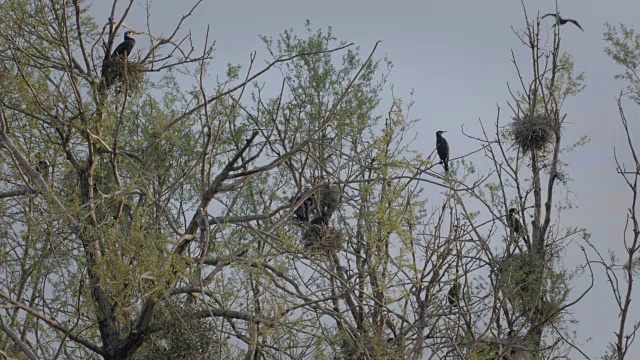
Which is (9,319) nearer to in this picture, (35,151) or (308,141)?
(35,151)

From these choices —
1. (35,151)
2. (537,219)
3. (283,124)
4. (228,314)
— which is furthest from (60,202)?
(537,219)

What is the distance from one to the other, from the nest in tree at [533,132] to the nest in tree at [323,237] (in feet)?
16.1

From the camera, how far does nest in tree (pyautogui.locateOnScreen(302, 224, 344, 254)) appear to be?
9.54 meters

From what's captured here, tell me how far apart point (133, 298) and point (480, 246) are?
287cm

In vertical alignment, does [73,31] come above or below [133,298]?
above

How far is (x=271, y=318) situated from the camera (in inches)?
301

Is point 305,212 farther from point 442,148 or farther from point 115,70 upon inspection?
point 442,148

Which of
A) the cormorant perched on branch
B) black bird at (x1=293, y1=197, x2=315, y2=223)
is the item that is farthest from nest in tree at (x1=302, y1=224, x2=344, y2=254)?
the cormorant perched on branch

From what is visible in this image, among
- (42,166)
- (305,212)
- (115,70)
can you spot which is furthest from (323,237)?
(42,166)

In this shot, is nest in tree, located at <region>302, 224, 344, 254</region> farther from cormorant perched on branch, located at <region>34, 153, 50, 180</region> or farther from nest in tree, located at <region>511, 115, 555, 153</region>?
nest in tree, located at <region>511, 115, 555, 153</region>

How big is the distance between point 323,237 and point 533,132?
6.20 metres

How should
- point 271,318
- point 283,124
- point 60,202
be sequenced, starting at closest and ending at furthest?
1. point 271,318
2. point 60,202
3. point 283,124

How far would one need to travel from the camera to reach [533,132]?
1477cm

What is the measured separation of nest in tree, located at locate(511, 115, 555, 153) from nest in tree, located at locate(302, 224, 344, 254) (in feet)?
16.1
